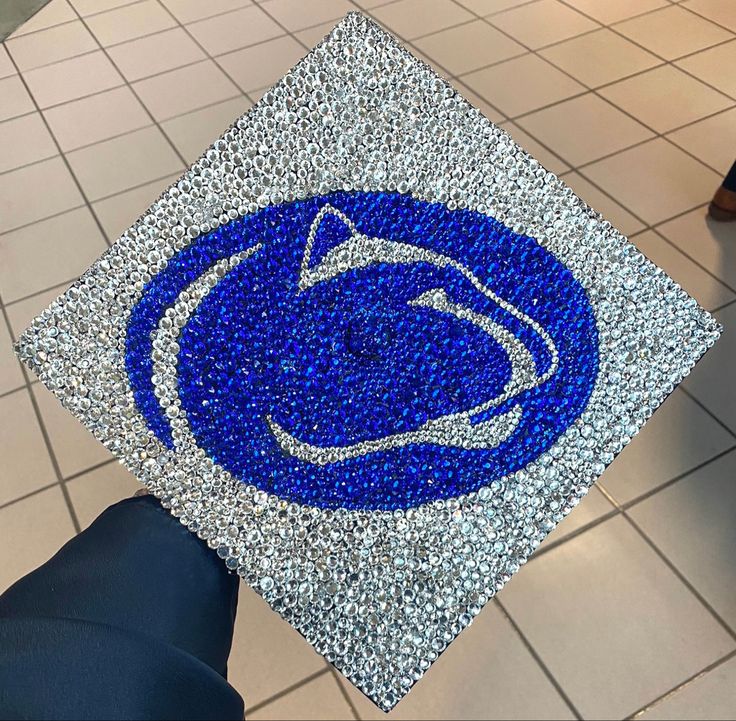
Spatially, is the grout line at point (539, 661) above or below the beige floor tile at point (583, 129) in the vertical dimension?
below

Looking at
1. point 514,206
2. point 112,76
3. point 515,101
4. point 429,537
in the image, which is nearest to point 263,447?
point 429,537

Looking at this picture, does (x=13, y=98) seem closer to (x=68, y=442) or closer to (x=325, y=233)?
(x=68, y=442)

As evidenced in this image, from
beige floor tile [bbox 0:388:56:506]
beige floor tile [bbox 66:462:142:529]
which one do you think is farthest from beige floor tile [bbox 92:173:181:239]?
beige floor tile [bbox 66:462:142:529]

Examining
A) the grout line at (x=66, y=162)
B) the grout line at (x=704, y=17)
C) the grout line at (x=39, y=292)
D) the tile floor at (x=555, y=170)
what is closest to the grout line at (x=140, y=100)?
the tile floor at (x=555, y=170)

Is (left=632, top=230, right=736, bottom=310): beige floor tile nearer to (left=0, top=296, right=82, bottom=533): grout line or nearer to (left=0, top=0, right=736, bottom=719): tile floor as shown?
(left=0, top=0, right=736, bottom=719): tile floor

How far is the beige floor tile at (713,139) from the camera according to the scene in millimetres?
1168

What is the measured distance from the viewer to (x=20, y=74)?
145cm

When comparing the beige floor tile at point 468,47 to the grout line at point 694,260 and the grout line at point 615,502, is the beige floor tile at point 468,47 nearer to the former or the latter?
the grout line at point 694,260

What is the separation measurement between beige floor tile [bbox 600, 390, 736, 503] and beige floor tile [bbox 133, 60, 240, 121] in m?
1.06

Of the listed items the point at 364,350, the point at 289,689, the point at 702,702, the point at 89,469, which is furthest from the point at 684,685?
the point at 89,469

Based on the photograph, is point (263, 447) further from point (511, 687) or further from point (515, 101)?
point (515, 101)

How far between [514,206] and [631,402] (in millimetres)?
161

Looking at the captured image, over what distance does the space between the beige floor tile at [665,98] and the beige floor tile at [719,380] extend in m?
0.53

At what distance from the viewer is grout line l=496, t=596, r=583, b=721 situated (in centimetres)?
64
